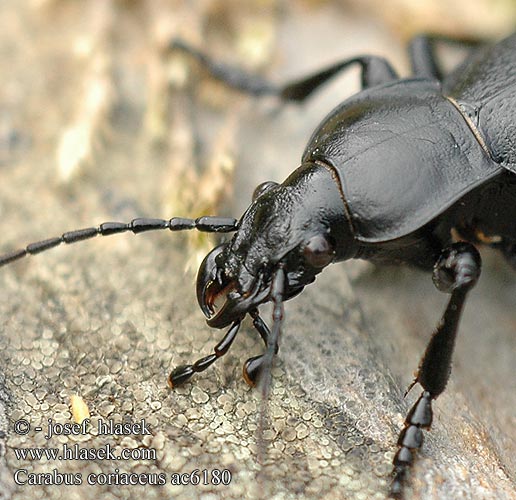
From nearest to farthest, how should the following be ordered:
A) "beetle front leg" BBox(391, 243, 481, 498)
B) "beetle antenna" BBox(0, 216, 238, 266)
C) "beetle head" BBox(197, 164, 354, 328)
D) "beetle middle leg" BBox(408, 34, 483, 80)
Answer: "beetle front leg" BBox(391, 243, 481, 498) < "beetle head" BBox(197, 164, 354, 328) < "beetle antenna" BBox(0, 216, 238, 266) < "beetle middle leg" BBox(408, 34, 483, 80)

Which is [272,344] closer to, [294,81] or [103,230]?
[103,230]

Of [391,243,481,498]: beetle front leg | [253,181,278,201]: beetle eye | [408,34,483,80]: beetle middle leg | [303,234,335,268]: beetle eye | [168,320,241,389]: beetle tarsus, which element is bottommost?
[391,243,481,498]: beetle front leg

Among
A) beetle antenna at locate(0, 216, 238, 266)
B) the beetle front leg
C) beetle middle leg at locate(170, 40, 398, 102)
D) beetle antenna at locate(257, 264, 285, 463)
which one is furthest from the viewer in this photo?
beetle middle leg at locate(170, 40, 398, 102)

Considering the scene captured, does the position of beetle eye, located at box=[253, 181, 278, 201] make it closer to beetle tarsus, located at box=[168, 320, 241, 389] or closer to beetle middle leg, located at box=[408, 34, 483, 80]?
beetle tarsus, located at box=[168, 320, 241, 389]

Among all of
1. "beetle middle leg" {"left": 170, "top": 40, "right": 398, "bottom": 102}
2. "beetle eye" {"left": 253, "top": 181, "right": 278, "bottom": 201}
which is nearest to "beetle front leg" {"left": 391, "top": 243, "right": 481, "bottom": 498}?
"beetle eye" {"left": 253, "top": 181, "right": 278, "bottom": 201}

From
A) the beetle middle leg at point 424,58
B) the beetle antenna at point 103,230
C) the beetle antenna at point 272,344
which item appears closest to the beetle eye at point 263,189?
the beetle antenna at point 103,230

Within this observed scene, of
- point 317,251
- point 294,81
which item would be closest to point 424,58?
point 294,81

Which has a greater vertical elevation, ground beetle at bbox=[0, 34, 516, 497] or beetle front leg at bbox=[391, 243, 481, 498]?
ground beetle at bbox=[0, 34, 516, 497]

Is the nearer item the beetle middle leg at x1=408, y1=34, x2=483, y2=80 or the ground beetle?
the ground beetle
